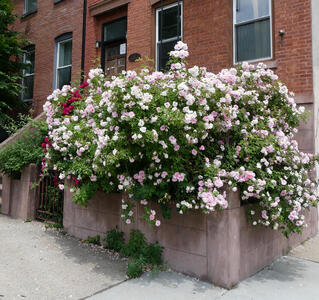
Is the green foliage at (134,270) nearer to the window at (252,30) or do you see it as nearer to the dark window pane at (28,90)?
the window at (252,30)

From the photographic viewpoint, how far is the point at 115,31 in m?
10.1

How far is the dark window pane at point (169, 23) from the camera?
27.9ft

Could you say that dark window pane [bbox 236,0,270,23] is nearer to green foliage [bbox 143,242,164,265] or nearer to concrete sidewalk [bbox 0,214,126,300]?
green foliage [bbox 143,242,164,265]

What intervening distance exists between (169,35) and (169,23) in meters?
0.34

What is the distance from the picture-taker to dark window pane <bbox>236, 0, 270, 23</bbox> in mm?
7179

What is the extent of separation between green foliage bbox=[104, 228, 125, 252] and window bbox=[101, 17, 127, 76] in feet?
19.8

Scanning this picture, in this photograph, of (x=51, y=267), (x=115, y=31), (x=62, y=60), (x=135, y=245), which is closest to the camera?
(x=51, y=267)

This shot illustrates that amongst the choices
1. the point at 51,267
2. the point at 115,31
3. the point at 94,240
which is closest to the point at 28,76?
the point at 115,31

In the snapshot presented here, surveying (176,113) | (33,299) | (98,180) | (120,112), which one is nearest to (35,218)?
(98,180)

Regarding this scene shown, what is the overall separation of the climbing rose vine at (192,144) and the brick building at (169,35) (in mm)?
1665

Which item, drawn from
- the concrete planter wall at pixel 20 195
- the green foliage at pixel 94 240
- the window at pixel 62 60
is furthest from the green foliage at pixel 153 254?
the window at pixel 62 60

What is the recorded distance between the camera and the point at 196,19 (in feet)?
25.9

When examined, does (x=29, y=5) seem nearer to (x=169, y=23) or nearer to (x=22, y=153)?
(x=169, y=23)

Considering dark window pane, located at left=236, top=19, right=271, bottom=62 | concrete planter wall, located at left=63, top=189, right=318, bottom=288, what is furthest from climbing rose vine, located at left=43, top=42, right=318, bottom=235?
dark window pane, located at left=236, top=19, right=271, bottom=62
